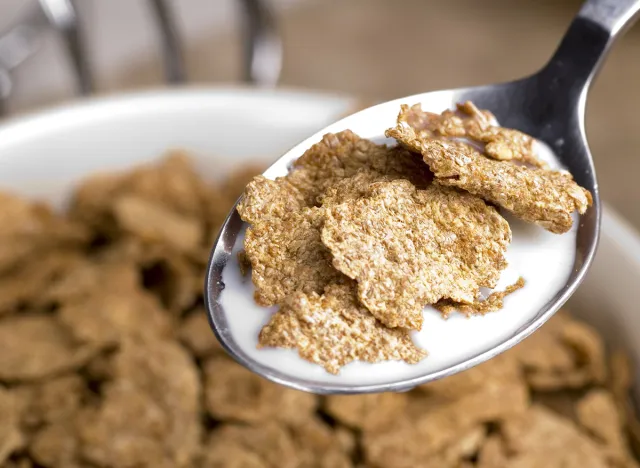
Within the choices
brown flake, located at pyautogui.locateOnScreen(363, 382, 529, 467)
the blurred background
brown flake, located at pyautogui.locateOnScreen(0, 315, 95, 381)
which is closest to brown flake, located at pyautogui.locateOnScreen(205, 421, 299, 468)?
brown flake, located at pyautogui.locateOnScreen(363, 382, 529, 467)

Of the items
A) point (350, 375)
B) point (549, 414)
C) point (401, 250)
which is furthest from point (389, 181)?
point (549, 414)

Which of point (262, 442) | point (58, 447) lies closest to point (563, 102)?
point (262, 442)

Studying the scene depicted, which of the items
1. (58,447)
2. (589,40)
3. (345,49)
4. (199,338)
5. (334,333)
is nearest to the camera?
(334,333)

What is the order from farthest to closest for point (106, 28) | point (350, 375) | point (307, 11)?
point (307, 11) → point (106, 28) → point (350, 375)

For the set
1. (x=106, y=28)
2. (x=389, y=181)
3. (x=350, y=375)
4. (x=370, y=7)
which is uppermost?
(x=389, y=181)

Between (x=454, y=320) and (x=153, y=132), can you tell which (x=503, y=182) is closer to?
(x=454, y=320)

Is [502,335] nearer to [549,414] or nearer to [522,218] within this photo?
[522,218]
